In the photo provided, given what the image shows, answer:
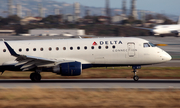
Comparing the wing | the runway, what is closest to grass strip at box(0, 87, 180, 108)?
the runway

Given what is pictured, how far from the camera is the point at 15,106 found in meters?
13.1

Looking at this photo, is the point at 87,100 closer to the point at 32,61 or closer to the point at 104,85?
the point at 104,85

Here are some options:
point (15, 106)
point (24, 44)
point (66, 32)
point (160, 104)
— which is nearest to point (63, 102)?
point (15, 106)

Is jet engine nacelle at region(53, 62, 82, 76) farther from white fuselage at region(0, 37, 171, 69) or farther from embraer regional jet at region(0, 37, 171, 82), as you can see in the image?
white fuselage at region(0, 37, 171, 69)

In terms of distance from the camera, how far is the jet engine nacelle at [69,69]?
22.1 meters

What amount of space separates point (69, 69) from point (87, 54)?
7.25 ft

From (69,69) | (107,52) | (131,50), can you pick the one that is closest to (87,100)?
(69,69)

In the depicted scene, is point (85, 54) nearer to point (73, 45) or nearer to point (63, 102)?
point (73, 45)

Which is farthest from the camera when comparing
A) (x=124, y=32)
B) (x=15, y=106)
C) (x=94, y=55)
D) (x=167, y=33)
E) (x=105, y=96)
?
(x=124, y=32)

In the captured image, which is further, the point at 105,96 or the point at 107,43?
the point at 107,43

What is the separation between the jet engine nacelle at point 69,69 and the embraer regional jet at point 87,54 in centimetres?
65

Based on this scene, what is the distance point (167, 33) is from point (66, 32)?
36.1 m

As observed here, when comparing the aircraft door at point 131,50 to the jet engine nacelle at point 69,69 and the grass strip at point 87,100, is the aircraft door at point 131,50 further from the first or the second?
the grass strip at point 87,100

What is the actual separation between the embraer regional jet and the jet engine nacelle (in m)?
0.65
